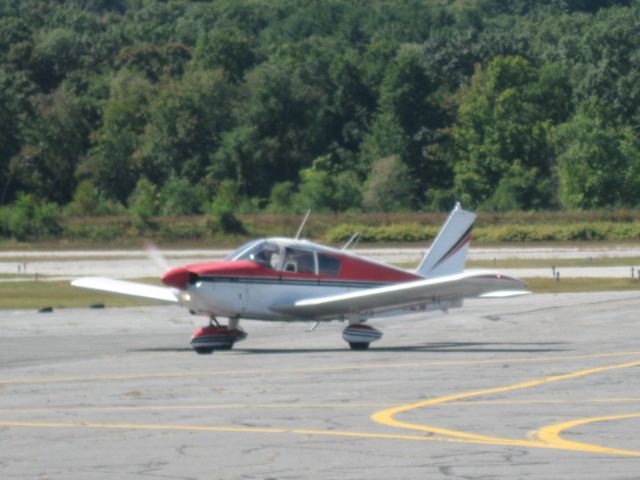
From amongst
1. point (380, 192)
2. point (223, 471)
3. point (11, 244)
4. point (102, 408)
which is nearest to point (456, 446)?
point (223, 471)

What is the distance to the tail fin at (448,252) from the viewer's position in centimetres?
2342

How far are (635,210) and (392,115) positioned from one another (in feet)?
74.4

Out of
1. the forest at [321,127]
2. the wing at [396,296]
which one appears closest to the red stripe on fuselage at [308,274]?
the wing at [396,296]

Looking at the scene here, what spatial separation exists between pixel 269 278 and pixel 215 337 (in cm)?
129

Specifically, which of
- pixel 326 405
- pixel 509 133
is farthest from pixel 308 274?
pixel 509 133

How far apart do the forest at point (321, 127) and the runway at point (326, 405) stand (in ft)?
158

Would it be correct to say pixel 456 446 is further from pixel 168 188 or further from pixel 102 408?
pixel 168 188

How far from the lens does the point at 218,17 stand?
146875 millimetres

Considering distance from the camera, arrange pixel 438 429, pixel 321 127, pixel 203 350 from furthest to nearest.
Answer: pixel 321 127 → pixel 203 350 → pixel 438 429

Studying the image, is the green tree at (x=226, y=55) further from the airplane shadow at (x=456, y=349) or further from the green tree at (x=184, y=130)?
the airplane shadow at (x=456, y=349)

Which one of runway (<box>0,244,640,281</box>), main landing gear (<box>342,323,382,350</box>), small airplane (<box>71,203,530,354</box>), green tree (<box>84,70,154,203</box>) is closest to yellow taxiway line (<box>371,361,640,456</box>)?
small airplane (<box>71,203,530,354</box>)

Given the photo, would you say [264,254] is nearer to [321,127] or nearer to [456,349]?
[456,349]

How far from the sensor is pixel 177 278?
20781 millimetres

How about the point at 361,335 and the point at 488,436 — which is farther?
the point at 361,335
